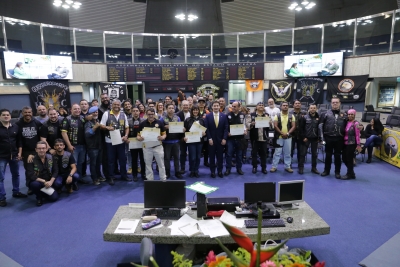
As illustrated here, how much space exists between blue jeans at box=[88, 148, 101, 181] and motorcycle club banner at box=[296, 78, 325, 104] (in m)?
8.97

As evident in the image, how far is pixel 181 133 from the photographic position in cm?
600

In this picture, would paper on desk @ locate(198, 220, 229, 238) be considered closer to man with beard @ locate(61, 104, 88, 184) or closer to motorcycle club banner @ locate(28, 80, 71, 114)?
man with beard @ locate(61, 104, 88, 184)

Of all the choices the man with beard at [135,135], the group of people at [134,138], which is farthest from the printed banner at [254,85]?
the man with beard at [135,135]

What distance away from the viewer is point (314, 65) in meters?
11.1

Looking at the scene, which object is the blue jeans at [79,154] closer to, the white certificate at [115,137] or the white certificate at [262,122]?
the white certificate at [115,137]

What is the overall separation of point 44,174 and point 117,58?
8192 mm

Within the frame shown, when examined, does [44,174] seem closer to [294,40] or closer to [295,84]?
[295,84]

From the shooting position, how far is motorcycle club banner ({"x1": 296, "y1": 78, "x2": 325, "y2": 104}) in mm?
11188

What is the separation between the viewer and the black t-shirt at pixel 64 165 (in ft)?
16.7

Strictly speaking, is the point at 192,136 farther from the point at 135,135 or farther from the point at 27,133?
the point at 27,133

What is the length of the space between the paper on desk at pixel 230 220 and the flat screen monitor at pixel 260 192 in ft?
0.95

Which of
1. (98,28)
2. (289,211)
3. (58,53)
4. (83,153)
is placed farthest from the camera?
(98,28)

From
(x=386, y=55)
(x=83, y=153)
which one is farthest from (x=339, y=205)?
(x=386, y=55)

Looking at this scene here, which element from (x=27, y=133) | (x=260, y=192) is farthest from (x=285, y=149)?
(x=27, y=133)
